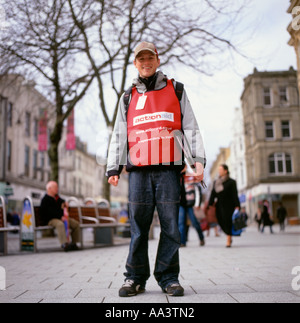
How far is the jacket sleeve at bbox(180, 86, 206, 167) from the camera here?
373 centimetres

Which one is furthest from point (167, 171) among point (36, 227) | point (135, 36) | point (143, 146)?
point (135, 36)

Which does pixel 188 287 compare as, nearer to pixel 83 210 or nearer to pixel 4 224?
pixel 4 224

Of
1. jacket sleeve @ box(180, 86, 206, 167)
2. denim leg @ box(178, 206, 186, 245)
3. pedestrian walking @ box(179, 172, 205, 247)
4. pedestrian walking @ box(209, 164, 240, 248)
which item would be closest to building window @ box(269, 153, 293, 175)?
pedestrian walking @ box(179, 172, 205, 247)

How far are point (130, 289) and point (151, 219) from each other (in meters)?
0.62

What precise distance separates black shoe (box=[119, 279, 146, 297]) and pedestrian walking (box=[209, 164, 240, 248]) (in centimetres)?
608

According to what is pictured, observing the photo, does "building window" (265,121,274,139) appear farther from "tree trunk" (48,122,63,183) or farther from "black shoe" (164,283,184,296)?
"black shoe" (164,283,184,296)

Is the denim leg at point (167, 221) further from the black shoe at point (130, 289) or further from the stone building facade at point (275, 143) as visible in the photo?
the stone building facade at point (275, 143)

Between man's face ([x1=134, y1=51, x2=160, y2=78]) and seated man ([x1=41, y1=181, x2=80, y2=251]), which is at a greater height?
man's face ([x1=134, y1=51, x2=160, y2=78])

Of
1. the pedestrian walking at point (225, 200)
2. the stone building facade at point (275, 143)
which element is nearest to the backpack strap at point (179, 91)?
the pedestrian walking at point (225, 200)

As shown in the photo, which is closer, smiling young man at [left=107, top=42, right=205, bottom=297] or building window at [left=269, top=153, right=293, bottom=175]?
smiling young man at [left=107, top=42, right=205, bottom=297]

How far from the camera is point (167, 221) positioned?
371cm

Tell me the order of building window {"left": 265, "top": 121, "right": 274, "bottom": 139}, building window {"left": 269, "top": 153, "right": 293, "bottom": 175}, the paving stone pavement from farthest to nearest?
building window {"left": 265, "top": 121, "right": 274, "bottom": 139} → building window {"left": 269, "top": 153, "right": 293, "bottom": 175} → the paving stone pavement

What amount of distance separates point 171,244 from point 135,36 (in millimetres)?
9257
